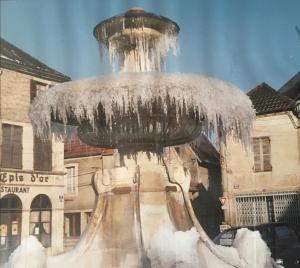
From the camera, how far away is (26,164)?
65.3 feet

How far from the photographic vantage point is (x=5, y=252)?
15.9 metres

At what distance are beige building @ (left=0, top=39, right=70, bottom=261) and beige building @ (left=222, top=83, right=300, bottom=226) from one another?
6.70 m

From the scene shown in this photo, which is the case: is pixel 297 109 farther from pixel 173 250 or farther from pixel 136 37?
pixel 173 250

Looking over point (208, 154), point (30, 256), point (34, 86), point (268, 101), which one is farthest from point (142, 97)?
point (208, 154)

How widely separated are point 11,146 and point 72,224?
4.33m

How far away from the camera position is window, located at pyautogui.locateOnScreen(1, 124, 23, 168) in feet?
62.9

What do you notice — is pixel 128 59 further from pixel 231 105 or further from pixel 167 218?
pixel 167 218

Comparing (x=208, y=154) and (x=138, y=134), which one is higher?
(x=208, y=154)

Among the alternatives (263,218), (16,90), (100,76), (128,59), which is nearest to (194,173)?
(263,218)

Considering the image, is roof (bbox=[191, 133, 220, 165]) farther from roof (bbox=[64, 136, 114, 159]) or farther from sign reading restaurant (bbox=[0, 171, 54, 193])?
sign reading restaurant (bbox=[0, 171, 54, 193])

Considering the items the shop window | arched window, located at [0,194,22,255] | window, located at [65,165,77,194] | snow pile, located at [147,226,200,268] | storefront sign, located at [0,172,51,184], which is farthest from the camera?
window, located at [65,165,77,194]

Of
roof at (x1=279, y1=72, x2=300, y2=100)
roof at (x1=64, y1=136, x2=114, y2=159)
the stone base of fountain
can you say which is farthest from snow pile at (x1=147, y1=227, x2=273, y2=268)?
roof at (x1=64, y1=136, x2=114, y2=159)

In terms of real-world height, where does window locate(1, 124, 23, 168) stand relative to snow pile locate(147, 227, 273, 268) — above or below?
above

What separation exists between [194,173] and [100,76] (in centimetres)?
1638
